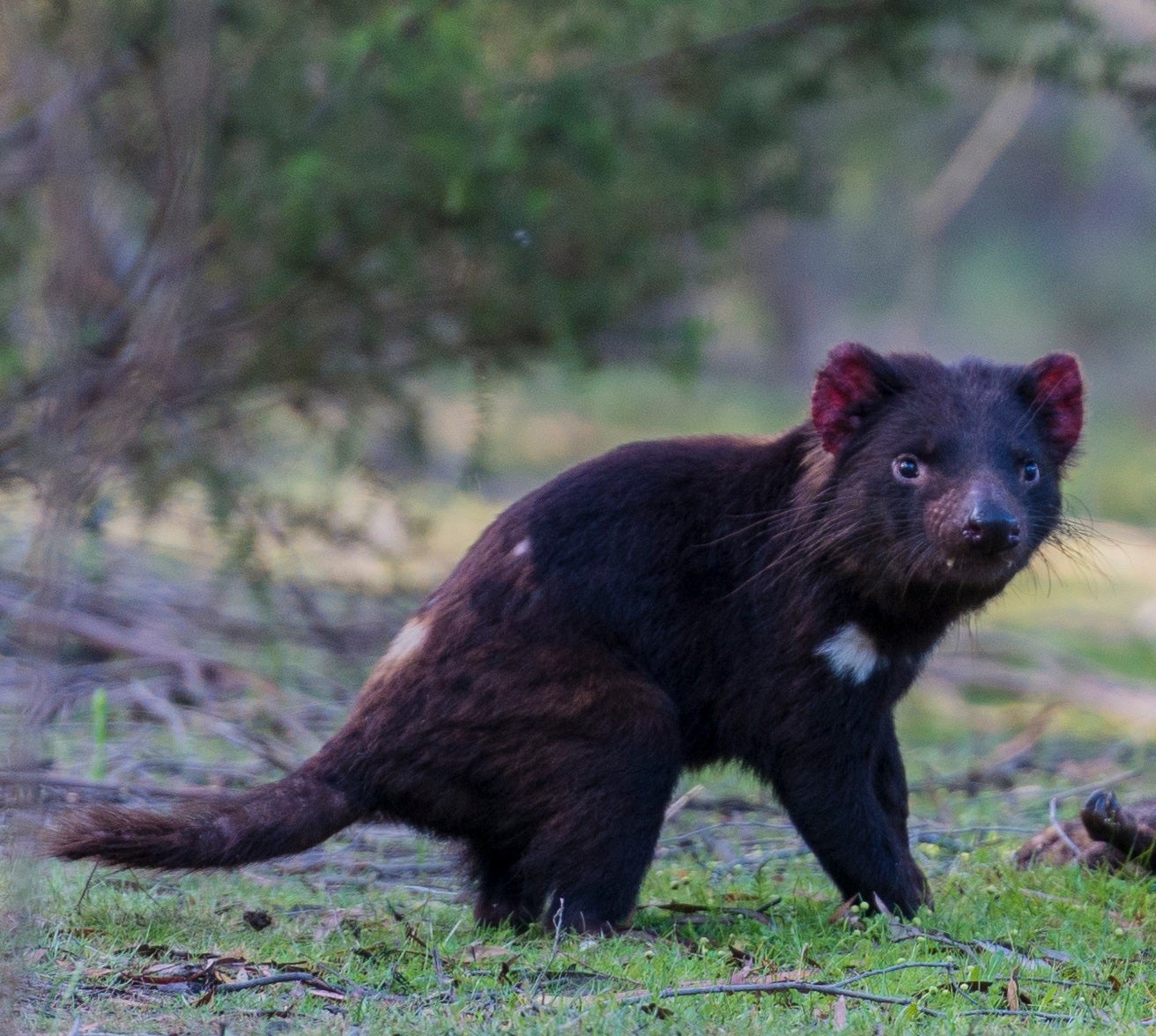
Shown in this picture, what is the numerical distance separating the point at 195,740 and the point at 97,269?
2.49 meters

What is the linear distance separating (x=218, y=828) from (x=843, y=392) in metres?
2.02

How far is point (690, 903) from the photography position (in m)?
4.29

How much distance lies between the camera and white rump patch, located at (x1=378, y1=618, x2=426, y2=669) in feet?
13.9

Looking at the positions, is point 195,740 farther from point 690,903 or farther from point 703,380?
point 703,380

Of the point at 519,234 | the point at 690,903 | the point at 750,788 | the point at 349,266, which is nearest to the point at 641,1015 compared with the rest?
the point at 690,903

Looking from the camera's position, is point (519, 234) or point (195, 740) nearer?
point (195, 740)

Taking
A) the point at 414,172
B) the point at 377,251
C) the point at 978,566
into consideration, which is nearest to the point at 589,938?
the point at 978,566

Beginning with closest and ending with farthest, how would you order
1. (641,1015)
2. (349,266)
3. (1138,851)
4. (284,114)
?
(641,1015)
(1138,851)
(284,114)
(349,266)

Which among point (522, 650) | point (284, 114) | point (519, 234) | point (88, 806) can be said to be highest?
point (284, 114)

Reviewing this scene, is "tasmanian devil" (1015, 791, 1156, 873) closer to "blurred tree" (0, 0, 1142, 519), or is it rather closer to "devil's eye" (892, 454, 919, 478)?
"devil's eye" (892, 454, 919, 478)

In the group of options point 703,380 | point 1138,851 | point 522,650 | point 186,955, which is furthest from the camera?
point 703,380

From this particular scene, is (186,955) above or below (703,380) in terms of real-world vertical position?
below

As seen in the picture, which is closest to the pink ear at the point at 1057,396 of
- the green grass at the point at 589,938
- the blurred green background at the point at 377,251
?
the green grass at the point at 589,938

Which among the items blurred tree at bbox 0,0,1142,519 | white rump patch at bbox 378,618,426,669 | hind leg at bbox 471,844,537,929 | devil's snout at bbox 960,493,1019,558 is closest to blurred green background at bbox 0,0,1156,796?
blurred tree at bbox 0,0,1142,519
